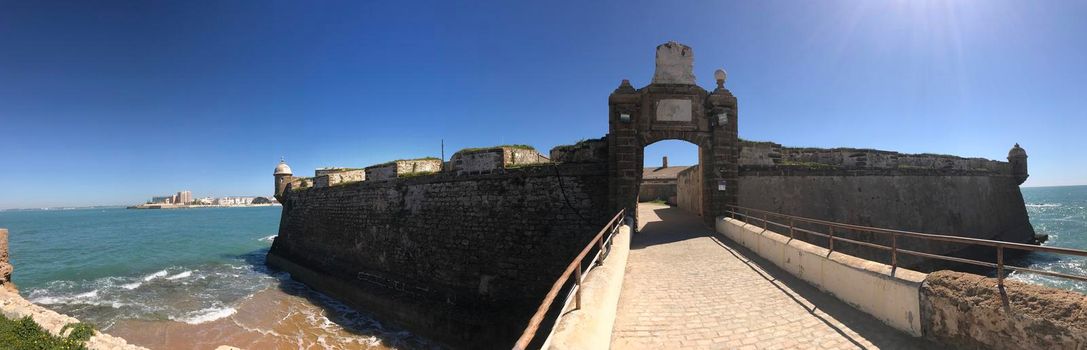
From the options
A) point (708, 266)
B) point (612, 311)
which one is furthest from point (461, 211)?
point (612, 311)

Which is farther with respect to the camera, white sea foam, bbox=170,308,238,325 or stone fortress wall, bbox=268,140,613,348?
white sea foam, bbox=170,308,238,325

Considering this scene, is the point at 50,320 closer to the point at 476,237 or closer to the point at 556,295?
the point at 476,237

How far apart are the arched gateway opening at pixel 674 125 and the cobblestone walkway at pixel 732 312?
3.75 m

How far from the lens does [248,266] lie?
2161 cm

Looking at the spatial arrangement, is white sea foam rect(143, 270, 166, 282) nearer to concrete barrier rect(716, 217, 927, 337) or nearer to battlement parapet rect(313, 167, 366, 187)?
battlement parapet rect(313, 167, 366, 187)

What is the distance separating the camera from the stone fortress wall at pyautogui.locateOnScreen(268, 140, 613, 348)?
36.0 ft

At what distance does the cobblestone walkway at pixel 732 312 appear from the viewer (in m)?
4.28

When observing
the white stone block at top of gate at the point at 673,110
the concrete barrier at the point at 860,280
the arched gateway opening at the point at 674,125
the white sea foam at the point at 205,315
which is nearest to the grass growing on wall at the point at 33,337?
the white sea foam at the point at 205,315

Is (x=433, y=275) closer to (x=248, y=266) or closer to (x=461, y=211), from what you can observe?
(x=461, y=211)

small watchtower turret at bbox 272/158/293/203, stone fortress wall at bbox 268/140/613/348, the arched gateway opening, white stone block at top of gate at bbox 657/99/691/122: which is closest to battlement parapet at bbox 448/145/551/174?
stone fortress wall at bbox 268/140/613/348

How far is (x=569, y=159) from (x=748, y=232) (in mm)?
5097

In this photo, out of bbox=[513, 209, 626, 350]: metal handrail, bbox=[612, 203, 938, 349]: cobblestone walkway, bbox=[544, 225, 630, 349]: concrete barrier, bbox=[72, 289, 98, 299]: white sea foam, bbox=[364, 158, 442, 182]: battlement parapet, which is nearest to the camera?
bbox=[513, 209, 626, 350]: metal handrail

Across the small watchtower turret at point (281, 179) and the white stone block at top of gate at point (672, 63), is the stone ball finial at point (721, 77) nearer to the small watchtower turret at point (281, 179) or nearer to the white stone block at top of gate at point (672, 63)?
the white stone block at top of gate at point (672, 63)

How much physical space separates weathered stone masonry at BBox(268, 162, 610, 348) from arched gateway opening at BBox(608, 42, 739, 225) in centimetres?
77
